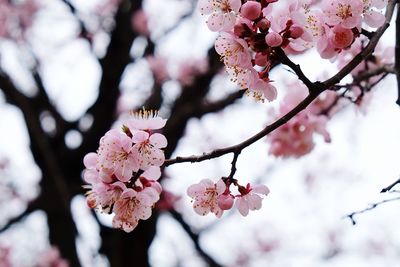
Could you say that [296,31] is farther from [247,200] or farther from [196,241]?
[196,241]

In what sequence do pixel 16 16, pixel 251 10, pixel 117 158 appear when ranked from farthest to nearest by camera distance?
pixel 16 16 → pixel 117 158 → pixel 251 10

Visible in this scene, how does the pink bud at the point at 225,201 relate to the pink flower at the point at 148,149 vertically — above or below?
below

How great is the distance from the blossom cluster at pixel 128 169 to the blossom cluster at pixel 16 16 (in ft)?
15.7

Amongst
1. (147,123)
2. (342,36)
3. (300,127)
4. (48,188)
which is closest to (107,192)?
(147,123)

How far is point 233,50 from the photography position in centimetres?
117

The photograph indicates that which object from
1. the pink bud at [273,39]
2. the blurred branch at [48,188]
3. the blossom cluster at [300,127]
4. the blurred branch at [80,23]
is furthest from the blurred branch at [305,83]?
the blurred branch at [80,23]

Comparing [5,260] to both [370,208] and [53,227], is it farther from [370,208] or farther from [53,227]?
[370,208]

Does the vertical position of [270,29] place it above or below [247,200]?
above

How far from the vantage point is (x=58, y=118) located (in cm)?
442

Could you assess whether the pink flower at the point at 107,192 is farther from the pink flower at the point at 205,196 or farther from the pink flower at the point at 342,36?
the pink flower at the point at 342,36

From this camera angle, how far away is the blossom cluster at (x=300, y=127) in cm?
226

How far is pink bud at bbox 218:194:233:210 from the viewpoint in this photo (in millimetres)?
1304

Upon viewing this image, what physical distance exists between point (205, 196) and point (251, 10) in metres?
0.49

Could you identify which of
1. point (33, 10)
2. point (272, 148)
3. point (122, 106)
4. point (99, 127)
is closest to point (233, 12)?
point (272, 148)
